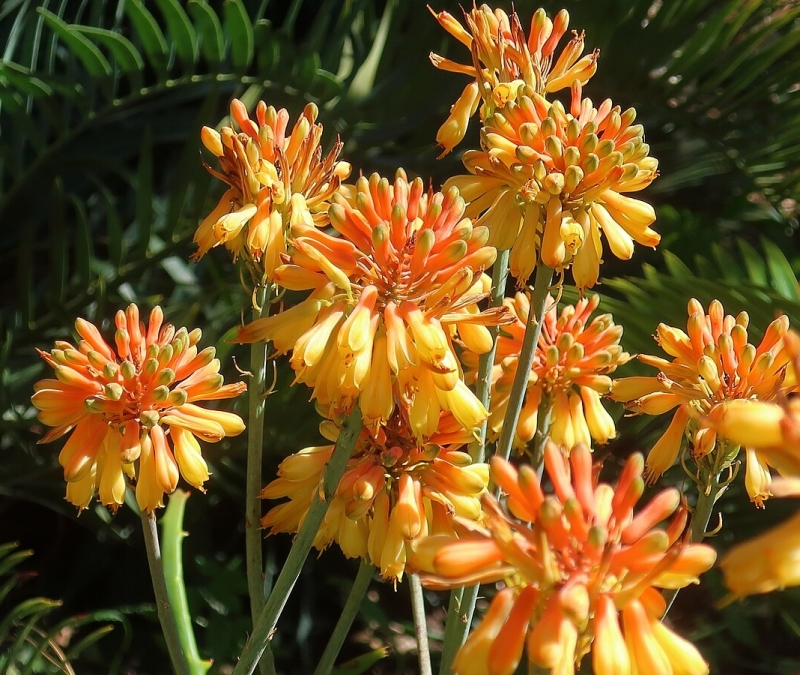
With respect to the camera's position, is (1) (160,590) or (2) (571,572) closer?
(2) (571,572)

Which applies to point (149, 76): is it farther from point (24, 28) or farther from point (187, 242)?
point (187, 242)

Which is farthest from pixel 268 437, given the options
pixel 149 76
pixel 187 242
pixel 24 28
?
pixel 24 28

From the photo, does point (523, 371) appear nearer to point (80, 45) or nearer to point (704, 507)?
point (704, 507)

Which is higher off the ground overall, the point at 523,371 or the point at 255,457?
the point at 523,371

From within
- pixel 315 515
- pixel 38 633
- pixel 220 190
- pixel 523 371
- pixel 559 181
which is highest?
pixel 559 181

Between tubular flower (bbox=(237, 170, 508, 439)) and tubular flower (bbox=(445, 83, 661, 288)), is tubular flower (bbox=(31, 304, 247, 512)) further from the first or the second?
tubular flower (bbox=(445, 83, 661, 288))

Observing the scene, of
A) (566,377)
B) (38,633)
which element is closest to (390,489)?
(566,377)

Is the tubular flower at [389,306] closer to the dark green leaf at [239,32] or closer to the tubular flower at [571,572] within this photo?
the tubular flower at [571,572]
